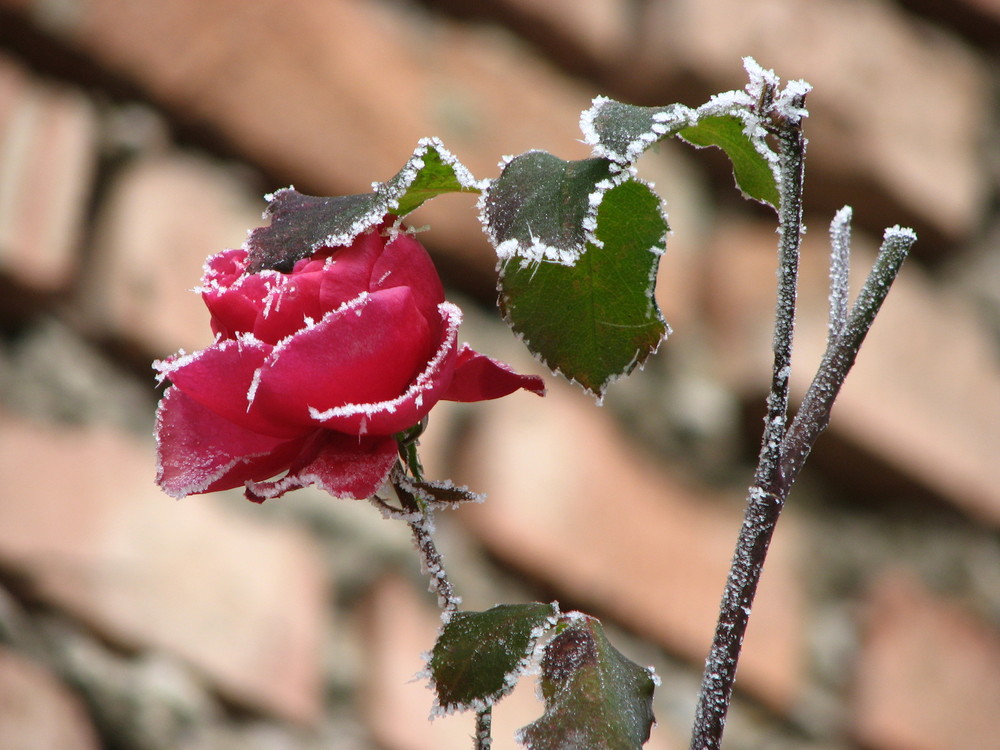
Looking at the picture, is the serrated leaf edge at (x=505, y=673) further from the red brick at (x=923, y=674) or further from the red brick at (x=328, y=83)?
the red brick at (x=923, y=674)

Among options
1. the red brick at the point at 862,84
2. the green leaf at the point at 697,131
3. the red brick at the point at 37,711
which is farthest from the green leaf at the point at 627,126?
the red brick at the point at 862,84

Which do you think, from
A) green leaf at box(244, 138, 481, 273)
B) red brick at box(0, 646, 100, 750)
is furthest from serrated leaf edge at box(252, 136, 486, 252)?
red brick at box(0, 646, 100, 750)

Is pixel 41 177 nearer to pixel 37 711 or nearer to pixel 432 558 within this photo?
pixel 37 711

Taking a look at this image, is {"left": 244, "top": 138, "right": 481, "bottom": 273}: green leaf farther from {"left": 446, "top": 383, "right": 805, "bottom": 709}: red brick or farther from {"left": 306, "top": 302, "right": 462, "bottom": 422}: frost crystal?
{"left": 446, "top": 383, "right": 805, "bottom": 709}: red brick

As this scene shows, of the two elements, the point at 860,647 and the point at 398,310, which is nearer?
the point at 398,310

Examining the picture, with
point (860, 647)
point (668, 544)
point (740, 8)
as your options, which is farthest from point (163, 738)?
point (740, 8)

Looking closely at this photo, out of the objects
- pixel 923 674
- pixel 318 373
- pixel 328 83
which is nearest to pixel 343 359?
pixel 318 373

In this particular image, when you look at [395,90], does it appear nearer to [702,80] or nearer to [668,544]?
[702,80]
